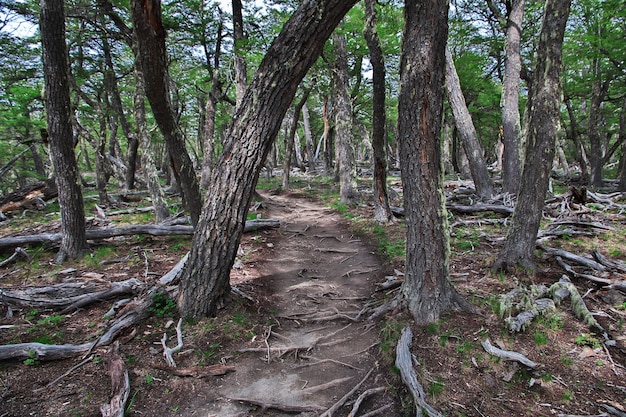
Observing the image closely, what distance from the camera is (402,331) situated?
3635 millimetres

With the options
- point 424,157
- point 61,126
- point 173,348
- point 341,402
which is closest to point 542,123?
point 424,157

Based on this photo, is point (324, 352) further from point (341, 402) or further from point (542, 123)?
point (542, 123)

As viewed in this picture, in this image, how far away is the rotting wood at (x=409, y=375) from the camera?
8.71 feet

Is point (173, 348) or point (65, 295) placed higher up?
point (65, 295)

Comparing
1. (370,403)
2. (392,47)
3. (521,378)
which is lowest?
(370,403)

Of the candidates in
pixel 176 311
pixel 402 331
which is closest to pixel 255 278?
pixel 176 311

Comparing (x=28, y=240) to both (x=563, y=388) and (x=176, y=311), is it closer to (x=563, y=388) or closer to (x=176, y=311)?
(x=176, y=311)

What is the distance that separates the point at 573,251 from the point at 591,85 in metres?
11.2

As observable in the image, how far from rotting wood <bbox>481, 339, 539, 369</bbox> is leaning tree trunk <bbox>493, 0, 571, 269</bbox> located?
1.93m

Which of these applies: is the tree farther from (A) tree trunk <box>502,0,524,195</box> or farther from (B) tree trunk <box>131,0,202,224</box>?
(A) tree trunk <box>502,0,524,195</box>

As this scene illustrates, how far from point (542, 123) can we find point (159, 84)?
4.97 m

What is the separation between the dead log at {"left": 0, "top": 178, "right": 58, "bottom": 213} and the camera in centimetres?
1055

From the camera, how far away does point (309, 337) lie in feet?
13.9

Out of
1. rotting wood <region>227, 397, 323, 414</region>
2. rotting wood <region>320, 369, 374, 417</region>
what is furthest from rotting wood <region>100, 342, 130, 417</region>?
rotting wood <region>320, 369, 374, 417</region>
